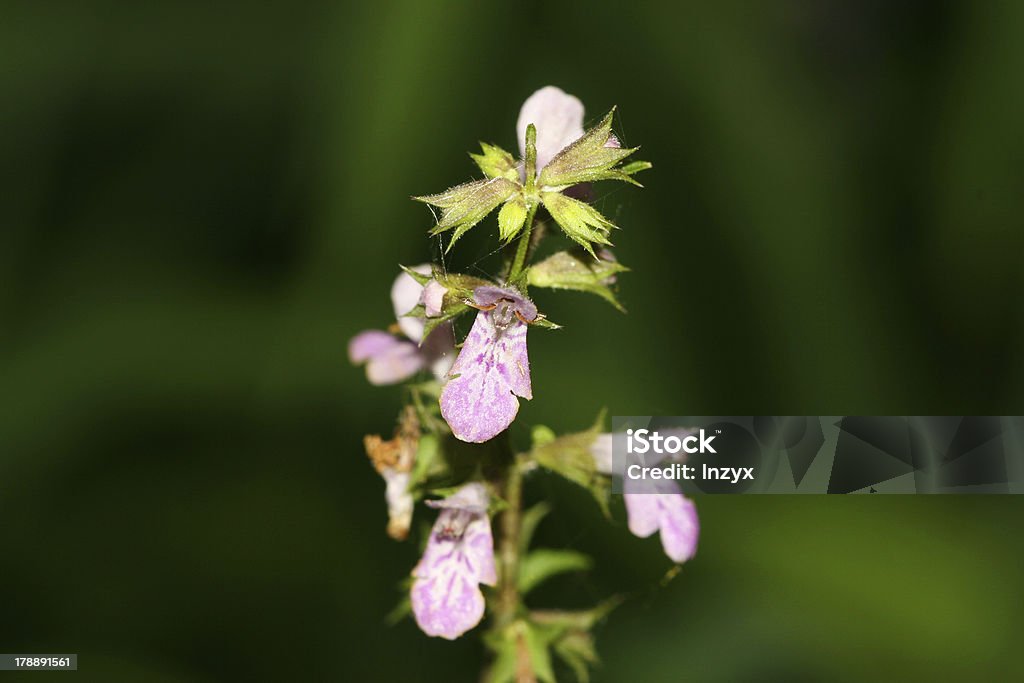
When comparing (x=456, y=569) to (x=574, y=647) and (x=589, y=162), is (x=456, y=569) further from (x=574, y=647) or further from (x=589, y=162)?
(x=589, y=162)

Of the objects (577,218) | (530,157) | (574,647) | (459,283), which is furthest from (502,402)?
(574,647)

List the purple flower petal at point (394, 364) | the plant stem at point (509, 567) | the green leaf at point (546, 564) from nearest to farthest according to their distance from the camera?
the plant stem at point (509, 567) → the green leaf at point (546, 564) → the purple flower petal at point (394, 364)

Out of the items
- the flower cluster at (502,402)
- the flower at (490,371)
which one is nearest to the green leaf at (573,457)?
the flower cluster at (502,402)

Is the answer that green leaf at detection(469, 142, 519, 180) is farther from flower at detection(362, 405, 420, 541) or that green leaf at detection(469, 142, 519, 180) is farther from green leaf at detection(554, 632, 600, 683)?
green leaf at detection(554, 632, 600, 683)

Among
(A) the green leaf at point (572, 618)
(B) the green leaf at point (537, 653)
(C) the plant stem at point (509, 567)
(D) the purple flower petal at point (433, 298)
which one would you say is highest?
(D) the purple flower petal at point (433, 298)

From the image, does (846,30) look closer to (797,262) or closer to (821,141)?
Result: (821,141)

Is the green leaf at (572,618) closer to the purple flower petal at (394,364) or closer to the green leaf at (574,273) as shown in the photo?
the purple flower petal at (394,364)

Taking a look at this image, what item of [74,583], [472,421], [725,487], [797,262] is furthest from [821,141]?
[74,583]
